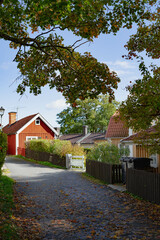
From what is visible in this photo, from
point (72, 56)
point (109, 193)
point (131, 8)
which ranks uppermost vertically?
point (131, 8)

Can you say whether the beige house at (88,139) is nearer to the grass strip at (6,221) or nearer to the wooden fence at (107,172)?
the wooden fence at (107,172)

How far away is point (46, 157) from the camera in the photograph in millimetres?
29391

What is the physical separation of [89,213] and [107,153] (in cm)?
917

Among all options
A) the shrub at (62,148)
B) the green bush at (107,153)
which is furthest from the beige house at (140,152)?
the shrub at (62,148)

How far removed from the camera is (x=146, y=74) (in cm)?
895

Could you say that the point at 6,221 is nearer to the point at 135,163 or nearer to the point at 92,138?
the point at 135,163

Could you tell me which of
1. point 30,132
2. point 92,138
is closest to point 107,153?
point 30,132

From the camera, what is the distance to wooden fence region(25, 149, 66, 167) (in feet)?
84.3

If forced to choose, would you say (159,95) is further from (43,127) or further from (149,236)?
(43,127)

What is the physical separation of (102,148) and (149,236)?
11.8 m

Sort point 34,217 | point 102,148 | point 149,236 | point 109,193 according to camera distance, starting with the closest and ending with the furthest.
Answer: point 149,236, point 34,217, point 109,193, point 102,148

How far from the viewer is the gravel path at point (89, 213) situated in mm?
7039

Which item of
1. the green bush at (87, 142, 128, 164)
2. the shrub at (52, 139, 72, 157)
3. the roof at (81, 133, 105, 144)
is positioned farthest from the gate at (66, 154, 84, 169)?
the roof at (81, 133, 105, 144)

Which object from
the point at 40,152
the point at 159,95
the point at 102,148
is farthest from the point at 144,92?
the point at 40,152
